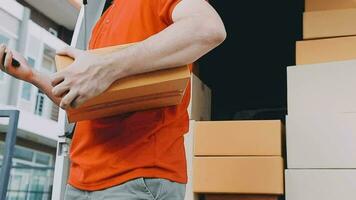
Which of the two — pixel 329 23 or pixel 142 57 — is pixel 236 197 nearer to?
pixel 329 23

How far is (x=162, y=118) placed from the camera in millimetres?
662

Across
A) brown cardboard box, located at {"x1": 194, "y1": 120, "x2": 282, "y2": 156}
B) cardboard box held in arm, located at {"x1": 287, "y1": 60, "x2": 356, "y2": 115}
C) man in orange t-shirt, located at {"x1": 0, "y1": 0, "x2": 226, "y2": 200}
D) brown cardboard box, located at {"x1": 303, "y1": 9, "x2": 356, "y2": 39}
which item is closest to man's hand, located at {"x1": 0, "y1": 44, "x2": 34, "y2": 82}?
man in orange t-shirt, located at {"x1": 0, "y1": 0, "x2": 226, "y2": 200}

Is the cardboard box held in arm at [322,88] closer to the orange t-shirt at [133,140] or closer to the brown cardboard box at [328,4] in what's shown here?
the brown cardboard box at [328,4]

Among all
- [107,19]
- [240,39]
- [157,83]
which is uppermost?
[240,39]

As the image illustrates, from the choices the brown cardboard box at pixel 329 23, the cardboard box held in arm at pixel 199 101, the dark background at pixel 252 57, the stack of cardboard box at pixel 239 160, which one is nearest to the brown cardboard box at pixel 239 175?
the stack of cardboard box at pixel 239 160

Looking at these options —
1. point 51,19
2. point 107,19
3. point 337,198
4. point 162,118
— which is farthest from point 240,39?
point 51,19

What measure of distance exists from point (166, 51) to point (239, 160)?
865 millimetres

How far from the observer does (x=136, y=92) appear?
591 mm

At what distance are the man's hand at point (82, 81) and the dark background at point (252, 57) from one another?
107 centimetres

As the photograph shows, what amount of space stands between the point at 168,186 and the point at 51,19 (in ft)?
24.4

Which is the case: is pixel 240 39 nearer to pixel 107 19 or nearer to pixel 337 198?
pixel 337 198

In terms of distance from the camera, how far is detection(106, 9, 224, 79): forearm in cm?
A: 57

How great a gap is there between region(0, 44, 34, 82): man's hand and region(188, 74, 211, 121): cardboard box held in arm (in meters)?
0.76

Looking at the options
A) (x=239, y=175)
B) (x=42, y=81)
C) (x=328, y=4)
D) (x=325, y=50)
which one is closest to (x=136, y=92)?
(x=42, y=81)
